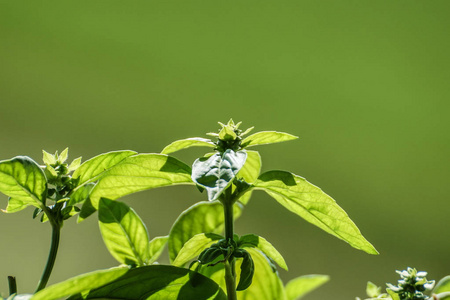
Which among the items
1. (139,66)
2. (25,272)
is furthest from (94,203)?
(139,66)

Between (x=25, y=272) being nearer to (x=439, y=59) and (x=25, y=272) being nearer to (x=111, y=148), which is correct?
(x=111, y=148)

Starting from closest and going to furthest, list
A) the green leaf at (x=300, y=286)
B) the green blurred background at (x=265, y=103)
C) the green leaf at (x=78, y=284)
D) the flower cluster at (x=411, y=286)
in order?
the green leaf at (x=78, y=284)
the flower cluster at (x=411, y=286)
the green leaf at (x=300, y=286)
the green blurred background at (x=265, y=103)

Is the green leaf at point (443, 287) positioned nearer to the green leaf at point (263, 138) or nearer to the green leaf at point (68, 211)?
the green leaf at point (263, 138)

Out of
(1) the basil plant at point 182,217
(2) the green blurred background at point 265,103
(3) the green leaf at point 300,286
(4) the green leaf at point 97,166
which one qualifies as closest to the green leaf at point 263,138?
(1) the basil plant at point 182,217

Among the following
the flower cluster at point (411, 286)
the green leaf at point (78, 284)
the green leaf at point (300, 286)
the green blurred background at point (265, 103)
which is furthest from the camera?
the green blurred background at point (265, 103)

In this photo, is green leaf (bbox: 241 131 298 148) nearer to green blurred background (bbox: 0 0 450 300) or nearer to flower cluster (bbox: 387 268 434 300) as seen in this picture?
flower cluster (bbox: 387 268 434 300)

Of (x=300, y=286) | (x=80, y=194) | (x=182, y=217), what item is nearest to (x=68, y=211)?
(x=80, y=194)
